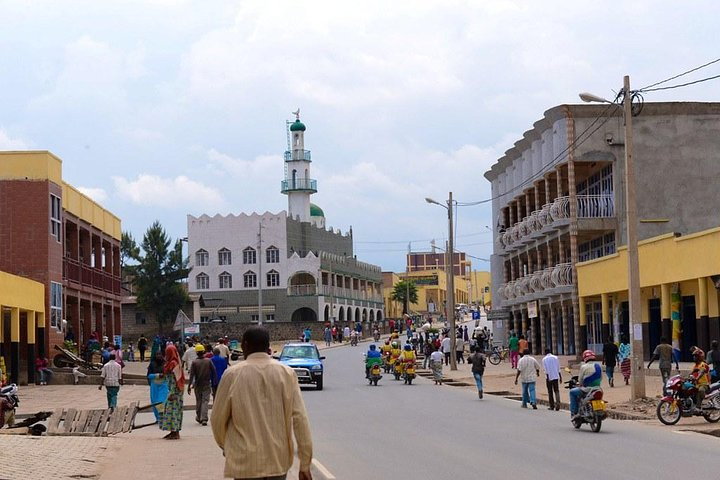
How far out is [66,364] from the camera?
4331 cm

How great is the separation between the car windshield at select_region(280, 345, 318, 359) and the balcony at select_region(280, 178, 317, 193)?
246ft

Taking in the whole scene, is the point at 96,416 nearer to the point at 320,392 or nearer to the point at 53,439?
the point at 53,439

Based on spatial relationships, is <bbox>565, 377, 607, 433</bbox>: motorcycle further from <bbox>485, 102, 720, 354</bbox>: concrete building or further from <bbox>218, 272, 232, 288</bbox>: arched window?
<bbox>218, 272, 232, 288</bbox>: arched window

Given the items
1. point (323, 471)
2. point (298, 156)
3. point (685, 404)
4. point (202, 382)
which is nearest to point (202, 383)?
point (202, 382)

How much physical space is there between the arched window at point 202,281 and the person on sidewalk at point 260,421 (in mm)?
96315

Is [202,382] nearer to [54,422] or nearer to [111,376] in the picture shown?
[111,376]

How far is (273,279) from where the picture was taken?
332ft

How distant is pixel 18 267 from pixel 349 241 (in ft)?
246

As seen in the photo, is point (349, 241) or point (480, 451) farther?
point (349, 241)

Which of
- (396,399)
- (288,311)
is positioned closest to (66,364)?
(396,399)

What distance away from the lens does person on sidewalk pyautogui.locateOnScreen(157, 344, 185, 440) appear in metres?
19.8

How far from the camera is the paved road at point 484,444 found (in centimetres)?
1460

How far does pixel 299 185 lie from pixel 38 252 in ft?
232

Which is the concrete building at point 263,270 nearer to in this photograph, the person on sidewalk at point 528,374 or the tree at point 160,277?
the tree at point 160,277
